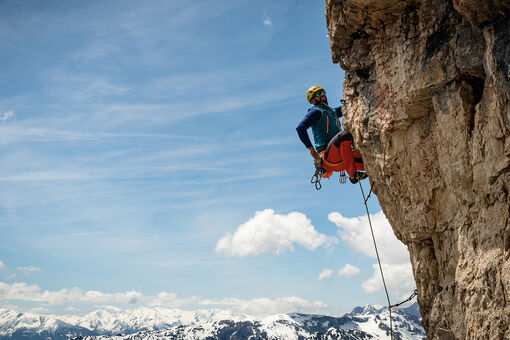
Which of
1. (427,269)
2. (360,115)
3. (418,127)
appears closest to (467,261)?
(427,269)

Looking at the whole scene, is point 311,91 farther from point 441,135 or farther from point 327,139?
point 441,135

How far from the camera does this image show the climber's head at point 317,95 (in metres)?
10.9

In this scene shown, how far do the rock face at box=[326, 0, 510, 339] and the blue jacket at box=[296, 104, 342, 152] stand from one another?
101 cm

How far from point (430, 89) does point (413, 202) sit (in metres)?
2.49

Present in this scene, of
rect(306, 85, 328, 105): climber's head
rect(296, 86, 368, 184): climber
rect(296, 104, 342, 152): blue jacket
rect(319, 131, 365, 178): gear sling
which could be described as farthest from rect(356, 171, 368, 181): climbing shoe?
rect(306, 85, 328, 105): climber's head

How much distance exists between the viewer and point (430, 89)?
730 cm

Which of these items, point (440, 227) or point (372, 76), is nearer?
point (440, 227)

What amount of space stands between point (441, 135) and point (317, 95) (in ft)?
13.5

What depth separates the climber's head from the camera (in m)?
10.9

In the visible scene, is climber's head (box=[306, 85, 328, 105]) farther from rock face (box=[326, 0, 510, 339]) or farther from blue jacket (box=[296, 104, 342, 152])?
rock face (box=[326, 0, 510, 339])

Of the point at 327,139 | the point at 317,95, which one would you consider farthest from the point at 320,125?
the point at 317,95

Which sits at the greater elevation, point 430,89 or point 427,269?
point 430,89

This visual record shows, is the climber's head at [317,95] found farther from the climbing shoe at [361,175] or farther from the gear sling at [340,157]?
the climbing shoe at [361,175]

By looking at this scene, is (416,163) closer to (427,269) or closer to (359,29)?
(427,269)
